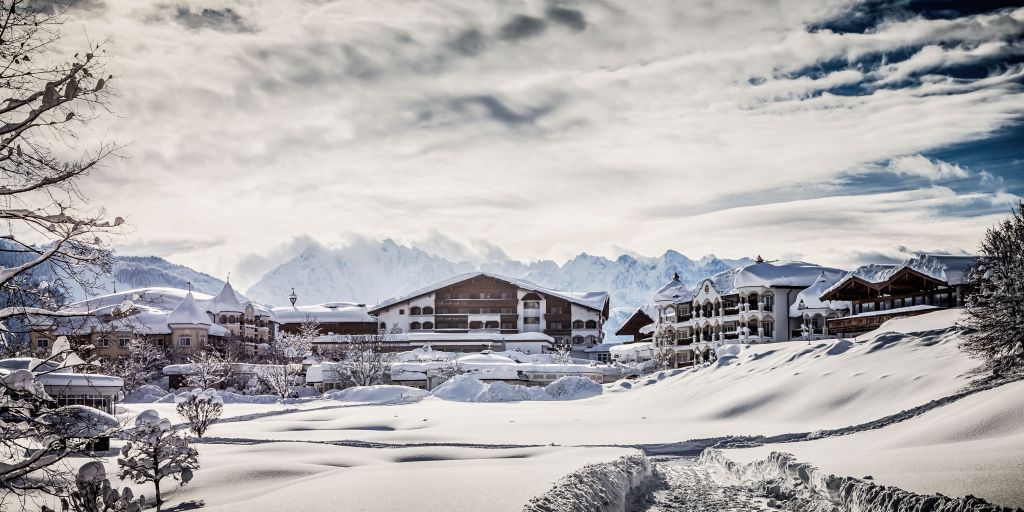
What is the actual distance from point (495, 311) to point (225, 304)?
110ft

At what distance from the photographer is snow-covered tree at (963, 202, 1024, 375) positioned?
21.0 m

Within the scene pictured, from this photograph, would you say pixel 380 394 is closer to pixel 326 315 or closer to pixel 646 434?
pixel 646 434

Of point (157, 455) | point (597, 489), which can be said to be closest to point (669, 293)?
point (597, 489)

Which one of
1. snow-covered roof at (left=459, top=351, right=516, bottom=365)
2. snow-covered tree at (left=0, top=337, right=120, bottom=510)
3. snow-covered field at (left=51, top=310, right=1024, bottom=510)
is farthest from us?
snow-covered roof at (left=459, top=351, right=516, bottom=365)

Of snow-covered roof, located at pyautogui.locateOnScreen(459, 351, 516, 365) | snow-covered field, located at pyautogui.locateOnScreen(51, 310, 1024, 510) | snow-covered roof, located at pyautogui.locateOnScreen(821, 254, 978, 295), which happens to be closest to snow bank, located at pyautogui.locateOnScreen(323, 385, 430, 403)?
snow-covered field, located at pyautogui.locateOnScreen(51, 310, 1024, 510)

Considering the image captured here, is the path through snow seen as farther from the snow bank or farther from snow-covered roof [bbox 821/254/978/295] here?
the snow bank

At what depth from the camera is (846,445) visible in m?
20.1

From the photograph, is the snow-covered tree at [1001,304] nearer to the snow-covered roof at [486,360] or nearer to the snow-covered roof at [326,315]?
the snow-covered roof at [486,360]

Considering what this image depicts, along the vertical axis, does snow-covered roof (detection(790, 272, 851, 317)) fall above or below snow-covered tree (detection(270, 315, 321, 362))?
above

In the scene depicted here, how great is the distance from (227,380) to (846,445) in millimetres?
60324

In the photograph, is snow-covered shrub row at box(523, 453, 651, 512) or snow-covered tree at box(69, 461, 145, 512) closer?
snow-covered tree at box(69, 461, 145, 512)

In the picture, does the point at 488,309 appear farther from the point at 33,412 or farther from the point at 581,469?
the point at 33,412

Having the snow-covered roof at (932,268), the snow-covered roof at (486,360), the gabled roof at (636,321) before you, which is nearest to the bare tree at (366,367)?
the snow-covered roof at (486,360)

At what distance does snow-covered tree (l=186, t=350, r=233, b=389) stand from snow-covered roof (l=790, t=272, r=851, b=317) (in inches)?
1859
